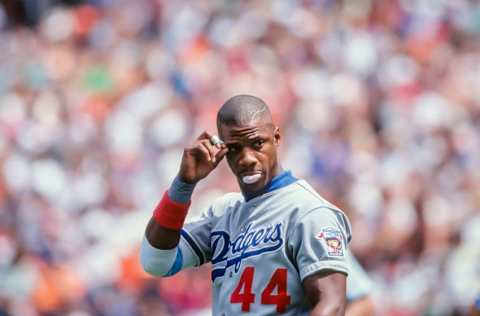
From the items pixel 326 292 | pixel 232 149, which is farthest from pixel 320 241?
pixel 232 149

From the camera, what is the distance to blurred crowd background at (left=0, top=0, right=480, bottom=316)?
1092cm

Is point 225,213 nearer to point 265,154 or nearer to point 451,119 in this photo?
point 265,154

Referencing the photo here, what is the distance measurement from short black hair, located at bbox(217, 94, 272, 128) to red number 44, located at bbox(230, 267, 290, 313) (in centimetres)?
57

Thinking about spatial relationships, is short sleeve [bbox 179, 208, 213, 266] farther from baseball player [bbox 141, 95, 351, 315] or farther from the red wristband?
the red wristband

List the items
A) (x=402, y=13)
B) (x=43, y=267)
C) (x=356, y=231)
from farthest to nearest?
(x=402, y=13) → (x=43, y=267) → (x=356, y=231)

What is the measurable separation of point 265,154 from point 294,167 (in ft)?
23.2

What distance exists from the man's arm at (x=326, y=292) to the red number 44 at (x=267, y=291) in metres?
0.12

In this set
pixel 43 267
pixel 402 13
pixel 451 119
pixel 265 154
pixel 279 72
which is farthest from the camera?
pixel 402 13

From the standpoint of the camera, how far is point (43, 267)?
1163 cm

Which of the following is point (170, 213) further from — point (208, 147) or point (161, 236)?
point (208, 147)

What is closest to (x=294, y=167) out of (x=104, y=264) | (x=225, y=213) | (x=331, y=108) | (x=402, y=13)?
(x=331, y=108)

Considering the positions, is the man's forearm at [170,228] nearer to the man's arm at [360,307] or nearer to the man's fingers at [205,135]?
the man's fingers at [205,135]

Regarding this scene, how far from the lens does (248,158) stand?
4914mm

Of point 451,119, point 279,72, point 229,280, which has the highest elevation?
point 279,72
